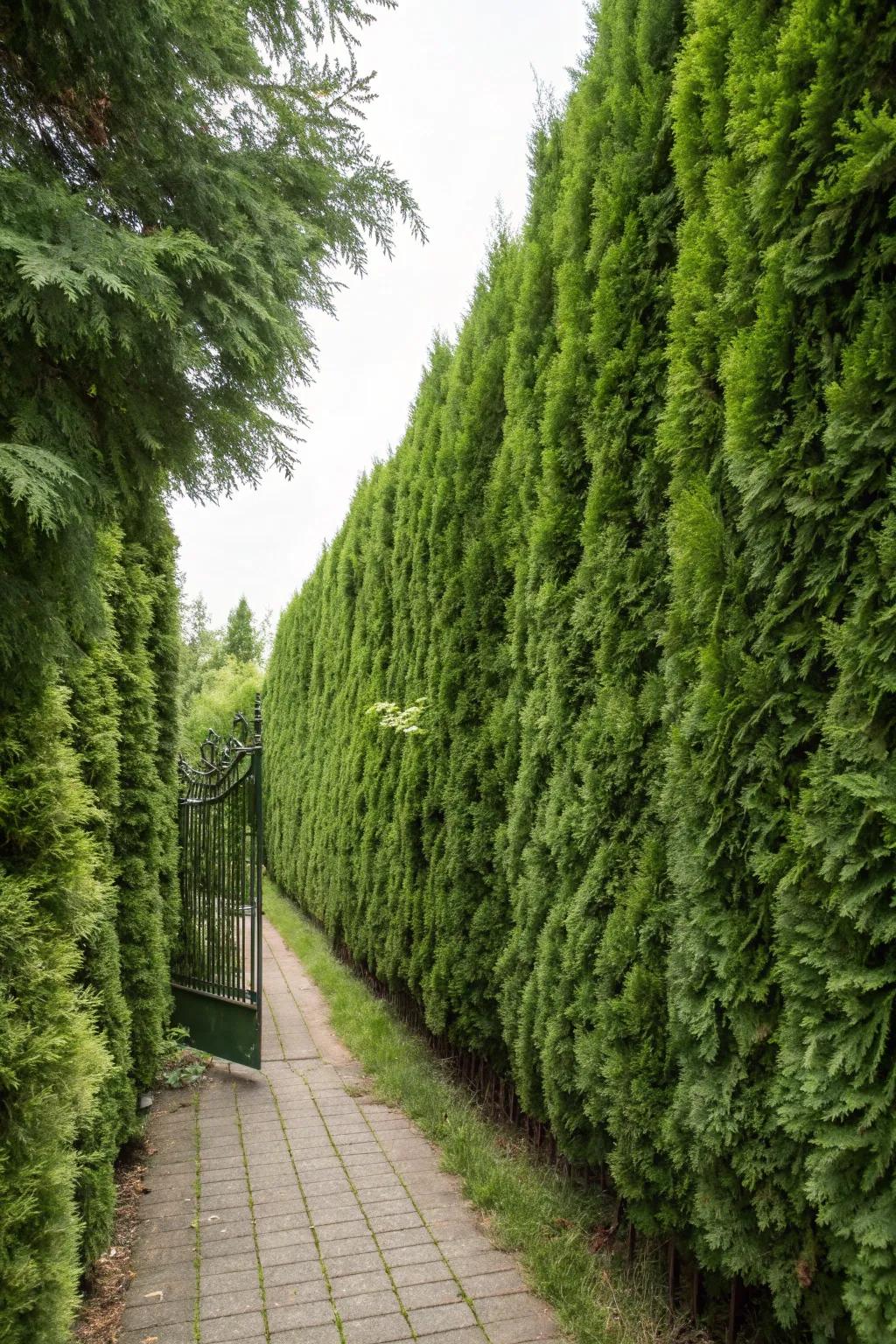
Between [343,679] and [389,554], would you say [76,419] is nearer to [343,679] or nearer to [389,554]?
[389,554]

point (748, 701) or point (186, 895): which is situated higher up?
point (748, 701)

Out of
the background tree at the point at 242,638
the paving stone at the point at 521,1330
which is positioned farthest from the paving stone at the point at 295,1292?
the background tree at the point at 242,638

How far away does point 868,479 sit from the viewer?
5.89 ft

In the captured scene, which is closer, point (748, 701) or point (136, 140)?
point (748, 701)

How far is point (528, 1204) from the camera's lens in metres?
3.30

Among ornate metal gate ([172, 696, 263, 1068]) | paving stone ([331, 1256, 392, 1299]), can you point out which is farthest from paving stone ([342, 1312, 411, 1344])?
ornate metal gate ([172, 696, 263, 1068])

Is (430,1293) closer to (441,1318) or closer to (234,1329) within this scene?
(441,1318)

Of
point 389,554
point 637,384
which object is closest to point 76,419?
point 637,384

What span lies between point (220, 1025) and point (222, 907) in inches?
30.1

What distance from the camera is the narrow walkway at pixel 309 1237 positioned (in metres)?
2.68

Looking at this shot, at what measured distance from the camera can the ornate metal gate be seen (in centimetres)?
538

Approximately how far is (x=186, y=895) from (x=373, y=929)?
4.74ft

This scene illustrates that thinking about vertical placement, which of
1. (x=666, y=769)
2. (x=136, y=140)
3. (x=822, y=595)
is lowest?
(x=666, y=769)

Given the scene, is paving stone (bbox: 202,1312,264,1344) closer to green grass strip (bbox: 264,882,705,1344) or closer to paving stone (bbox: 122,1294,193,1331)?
paving stone (bbox: 122,1294,193,1331)
